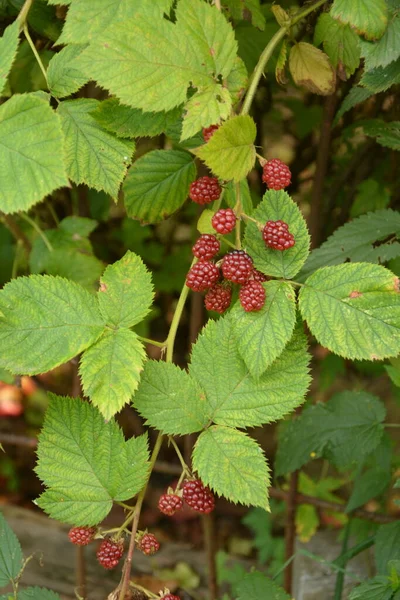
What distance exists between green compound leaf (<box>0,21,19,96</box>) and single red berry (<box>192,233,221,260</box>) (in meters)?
0.35

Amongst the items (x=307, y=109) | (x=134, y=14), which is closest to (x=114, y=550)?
(x=134, y=14)

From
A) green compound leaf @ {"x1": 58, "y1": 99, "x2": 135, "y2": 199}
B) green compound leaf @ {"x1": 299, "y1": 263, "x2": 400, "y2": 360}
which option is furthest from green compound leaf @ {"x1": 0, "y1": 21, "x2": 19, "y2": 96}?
green compound leaf @ {"x1": 299, "y1": 263, "x2": 400, "y2": 360}

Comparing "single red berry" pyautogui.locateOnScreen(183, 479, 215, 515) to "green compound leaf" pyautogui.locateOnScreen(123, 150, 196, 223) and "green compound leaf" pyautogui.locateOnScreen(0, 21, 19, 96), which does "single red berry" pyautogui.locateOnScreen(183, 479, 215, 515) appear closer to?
"green compound leaf" pyautogui.locateOnScreen(123, 150, 196, 223)

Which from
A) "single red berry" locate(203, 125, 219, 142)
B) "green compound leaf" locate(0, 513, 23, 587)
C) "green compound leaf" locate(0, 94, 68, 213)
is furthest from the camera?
"green compound leaf" locate(0, 513, 23, 587)

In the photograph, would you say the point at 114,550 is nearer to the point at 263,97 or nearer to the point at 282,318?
the point at 282,318

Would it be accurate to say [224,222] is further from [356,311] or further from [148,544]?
[148,544]

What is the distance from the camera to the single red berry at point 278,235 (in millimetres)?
953

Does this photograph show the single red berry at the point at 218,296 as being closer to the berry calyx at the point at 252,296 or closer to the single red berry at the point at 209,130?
the berry calyx at the point at 252,296

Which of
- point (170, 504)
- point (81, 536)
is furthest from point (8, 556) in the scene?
point (170, 504)

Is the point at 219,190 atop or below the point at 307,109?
atop

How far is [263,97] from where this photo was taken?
193 centimetres

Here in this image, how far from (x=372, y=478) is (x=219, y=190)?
951 mm

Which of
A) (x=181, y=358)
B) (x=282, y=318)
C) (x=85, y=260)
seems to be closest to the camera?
(x=282, y=318)

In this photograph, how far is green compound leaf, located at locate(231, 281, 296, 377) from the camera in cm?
92
